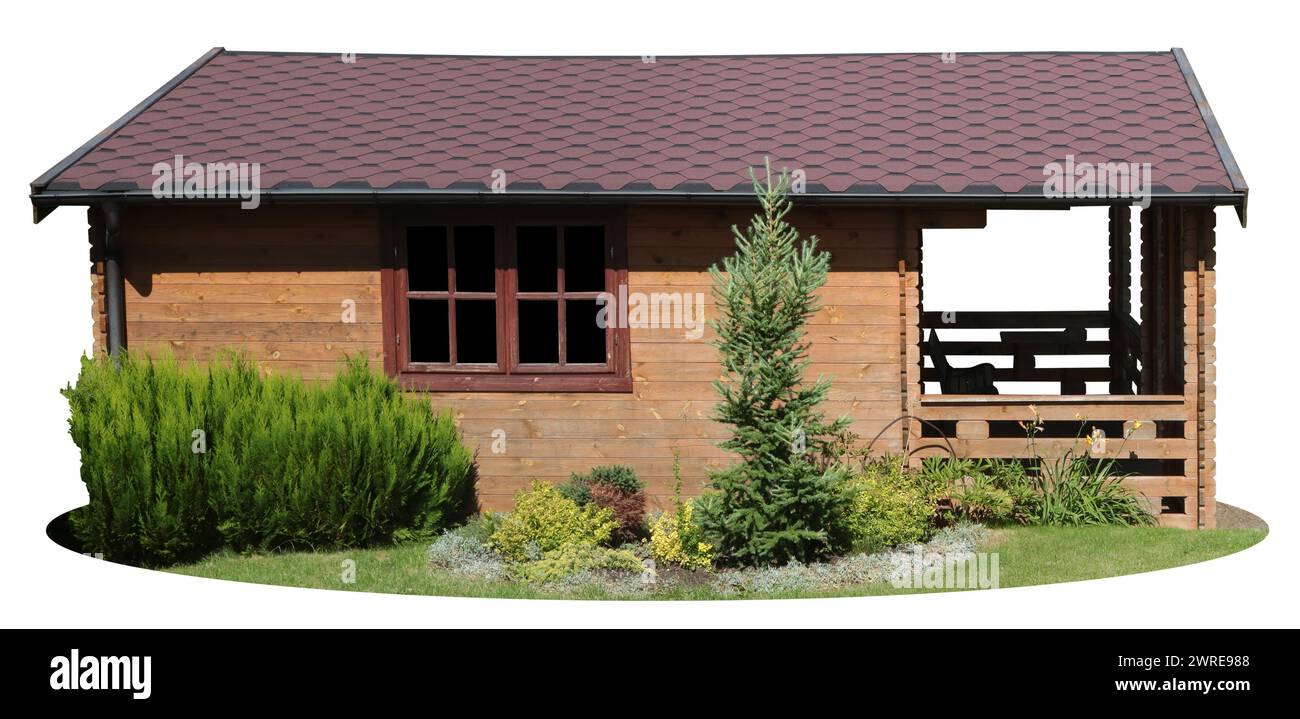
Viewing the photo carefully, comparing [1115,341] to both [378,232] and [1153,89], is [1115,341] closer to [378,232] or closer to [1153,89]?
[1153,89]

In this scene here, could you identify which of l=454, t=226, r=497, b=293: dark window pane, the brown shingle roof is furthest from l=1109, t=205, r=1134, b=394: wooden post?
l=454, t=226, r=497, b=293: dark window pane

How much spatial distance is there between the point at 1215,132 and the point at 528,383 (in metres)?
6.29

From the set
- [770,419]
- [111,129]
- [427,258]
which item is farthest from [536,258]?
[111,129]

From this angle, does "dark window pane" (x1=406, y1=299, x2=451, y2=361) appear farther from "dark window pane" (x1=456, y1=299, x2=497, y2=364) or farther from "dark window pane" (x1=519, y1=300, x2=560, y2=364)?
"dark window pane" (x1=519, y1=300, x2=560, y2=364)

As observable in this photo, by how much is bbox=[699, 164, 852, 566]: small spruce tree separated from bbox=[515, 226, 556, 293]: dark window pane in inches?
79.8

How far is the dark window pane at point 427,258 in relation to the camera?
582 inches

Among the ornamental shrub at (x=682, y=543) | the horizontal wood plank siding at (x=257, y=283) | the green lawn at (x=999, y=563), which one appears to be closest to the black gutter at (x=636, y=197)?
the horizontal wood plank siding at (x=257, y=283)

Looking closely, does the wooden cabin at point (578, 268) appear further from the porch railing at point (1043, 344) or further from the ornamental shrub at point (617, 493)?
the porch railing at point (1043, 344)

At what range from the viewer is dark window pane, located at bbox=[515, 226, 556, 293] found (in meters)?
14.7

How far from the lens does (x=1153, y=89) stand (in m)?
16.0

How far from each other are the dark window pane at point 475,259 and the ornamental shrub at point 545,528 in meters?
2.06

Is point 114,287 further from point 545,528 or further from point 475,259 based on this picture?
point 545,528

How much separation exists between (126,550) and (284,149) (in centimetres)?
372

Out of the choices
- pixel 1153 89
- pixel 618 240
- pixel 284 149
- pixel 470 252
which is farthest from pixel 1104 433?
pixel 284 149
